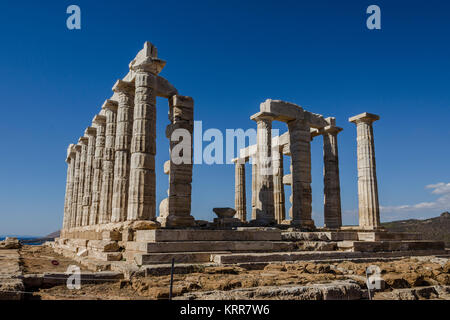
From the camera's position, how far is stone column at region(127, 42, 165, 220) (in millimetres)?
15391

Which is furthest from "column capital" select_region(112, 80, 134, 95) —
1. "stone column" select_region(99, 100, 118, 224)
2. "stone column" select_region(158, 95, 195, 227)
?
"stone column" select_region(99, 100, 118, 224)

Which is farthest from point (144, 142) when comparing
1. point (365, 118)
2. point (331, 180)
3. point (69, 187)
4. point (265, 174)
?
point (69, 187)

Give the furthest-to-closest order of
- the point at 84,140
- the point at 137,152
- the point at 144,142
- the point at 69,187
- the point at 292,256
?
1. the point at 69,187
2. the point at 84,140
3. the point at 144,142
4. the point at 137,152
5. the point at 292,256

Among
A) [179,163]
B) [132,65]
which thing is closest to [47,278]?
[179,163]

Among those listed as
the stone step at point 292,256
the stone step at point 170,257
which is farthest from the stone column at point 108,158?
the stone step at point 292,256

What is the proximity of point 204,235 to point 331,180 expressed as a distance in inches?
590

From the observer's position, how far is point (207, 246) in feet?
37.2

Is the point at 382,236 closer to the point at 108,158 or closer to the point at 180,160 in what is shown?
the point at 180,160

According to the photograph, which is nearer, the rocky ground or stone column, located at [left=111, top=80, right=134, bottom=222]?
the rocky ground

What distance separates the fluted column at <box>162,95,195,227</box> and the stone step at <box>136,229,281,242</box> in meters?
3.85

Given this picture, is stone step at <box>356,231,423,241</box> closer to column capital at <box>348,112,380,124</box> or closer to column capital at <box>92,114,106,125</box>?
column capital at <box>348,112,380,124</box>

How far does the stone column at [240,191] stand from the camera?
1224 inches
